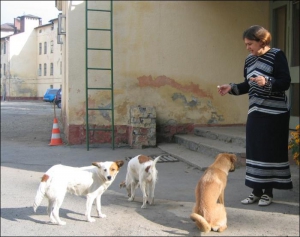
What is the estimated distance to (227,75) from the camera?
255 centimetres

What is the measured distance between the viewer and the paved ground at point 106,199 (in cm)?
95

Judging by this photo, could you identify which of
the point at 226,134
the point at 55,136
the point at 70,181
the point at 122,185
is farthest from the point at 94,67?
the point at 226,134

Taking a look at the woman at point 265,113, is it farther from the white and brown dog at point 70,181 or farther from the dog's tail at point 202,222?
the white and brown dog at point 70,181

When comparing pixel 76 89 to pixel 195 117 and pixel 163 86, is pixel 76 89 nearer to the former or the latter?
pixel 195 117

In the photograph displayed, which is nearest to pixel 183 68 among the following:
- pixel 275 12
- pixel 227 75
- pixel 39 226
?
pixel 227 75

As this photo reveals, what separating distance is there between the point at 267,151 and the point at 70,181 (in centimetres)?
159

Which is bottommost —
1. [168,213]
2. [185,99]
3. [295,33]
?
[168,213]

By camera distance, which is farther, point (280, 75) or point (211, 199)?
point (280, 75)

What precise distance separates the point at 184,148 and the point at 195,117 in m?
0.79

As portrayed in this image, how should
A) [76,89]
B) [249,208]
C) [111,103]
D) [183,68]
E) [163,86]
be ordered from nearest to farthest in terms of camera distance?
[76,89], [111,103], [249,208], [183,68], [163,86]

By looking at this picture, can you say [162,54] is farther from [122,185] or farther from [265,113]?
[122,185]

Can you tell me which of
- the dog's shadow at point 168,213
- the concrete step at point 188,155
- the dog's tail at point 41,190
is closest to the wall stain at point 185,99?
the concrete step at point 188,155

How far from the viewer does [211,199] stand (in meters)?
2.04

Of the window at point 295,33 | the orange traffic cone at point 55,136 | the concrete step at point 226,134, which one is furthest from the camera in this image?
the window at point 295,33
